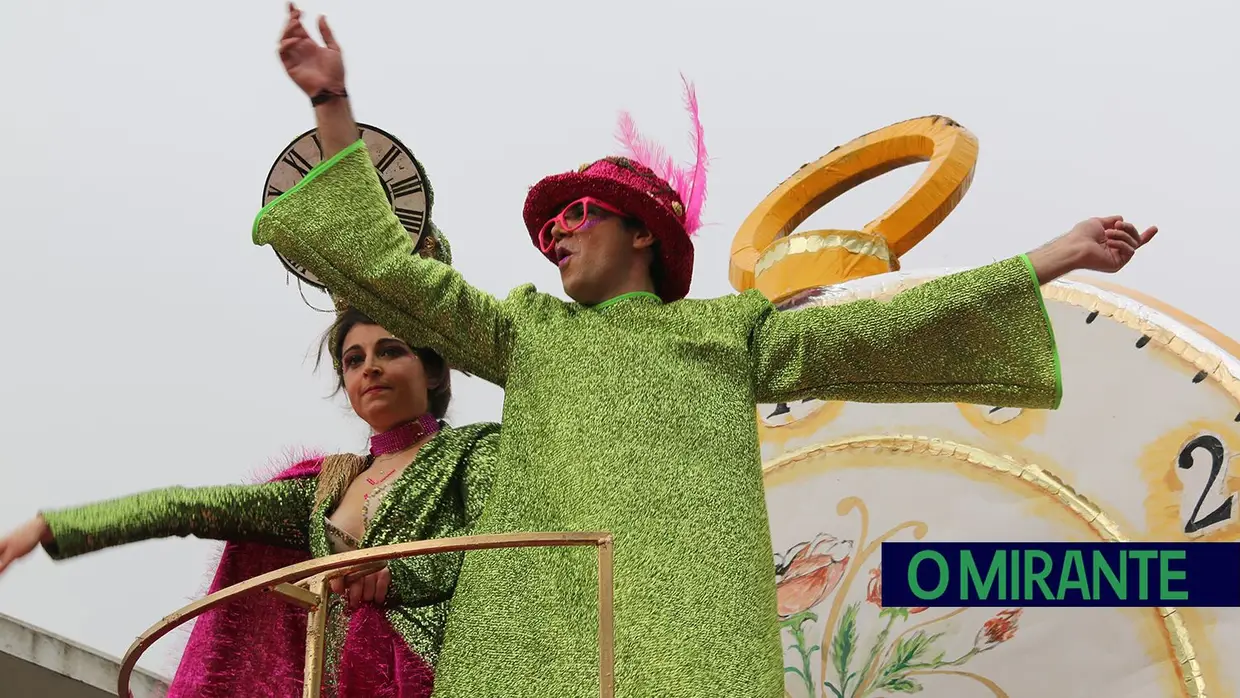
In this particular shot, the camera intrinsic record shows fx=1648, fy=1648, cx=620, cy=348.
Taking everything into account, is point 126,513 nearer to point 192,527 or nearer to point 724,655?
point 192,527

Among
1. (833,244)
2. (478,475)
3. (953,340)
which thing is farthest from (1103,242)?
(833,244)

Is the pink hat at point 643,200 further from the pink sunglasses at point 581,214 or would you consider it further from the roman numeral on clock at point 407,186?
the roman numeral on clock at point 407,186

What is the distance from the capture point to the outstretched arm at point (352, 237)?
2494 mm

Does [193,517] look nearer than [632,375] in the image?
No

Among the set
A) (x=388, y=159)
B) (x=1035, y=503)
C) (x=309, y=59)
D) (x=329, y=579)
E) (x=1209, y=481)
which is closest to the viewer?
(x=329, y=579)

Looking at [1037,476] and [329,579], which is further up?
[1037,476]

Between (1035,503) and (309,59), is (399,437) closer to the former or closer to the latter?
(309,59)

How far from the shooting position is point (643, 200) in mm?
2629

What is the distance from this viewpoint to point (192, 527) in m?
2.64

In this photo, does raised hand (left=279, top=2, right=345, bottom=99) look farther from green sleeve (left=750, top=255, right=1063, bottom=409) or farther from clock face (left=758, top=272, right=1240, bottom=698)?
clock face (left=758, top=272, right=1240, bottom=698)

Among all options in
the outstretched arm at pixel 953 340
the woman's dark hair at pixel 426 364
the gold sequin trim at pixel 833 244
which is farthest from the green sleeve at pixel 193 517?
the gold sequin trim at pixel 833 244

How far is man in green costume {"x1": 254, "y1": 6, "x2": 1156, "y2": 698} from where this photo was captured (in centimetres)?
227

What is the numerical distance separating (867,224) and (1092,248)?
5.72 feet

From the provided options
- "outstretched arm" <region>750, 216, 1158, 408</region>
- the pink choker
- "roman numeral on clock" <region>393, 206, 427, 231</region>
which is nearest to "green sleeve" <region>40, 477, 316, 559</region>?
the pink choker
